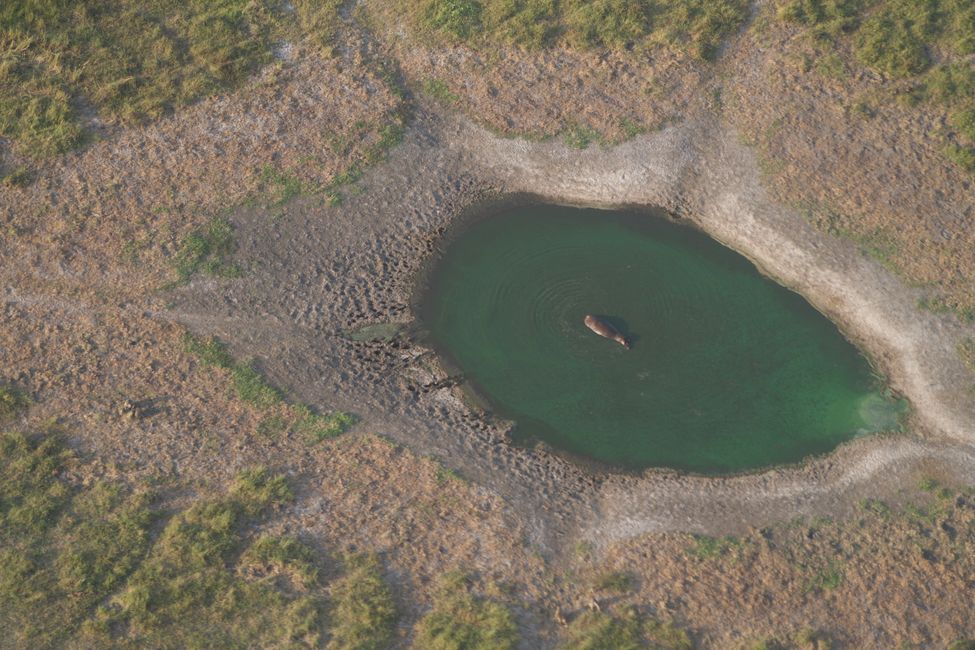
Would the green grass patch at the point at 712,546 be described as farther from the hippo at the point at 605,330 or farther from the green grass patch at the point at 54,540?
the green grass patch at the point at 54,540

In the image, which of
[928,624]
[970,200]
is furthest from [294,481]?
[970,200]

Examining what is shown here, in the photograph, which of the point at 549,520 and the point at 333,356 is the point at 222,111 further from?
the point at 549,520

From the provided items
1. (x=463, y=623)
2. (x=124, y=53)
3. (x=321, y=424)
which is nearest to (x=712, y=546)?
(x=463, y=623)

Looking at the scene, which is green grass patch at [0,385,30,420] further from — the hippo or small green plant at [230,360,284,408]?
the hippo

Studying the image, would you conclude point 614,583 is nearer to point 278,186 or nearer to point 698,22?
point 278,186

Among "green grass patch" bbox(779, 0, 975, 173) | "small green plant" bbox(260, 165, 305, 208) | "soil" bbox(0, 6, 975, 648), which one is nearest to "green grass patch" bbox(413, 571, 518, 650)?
"soil" bbox(0, 6, 975, 648)

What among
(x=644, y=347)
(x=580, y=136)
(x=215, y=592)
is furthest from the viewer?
(x=580, y=136)

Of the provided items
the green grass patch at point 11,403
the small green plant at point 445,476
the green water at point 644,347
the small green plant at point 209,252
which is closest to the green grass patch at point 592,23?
the green water at point 644,347
